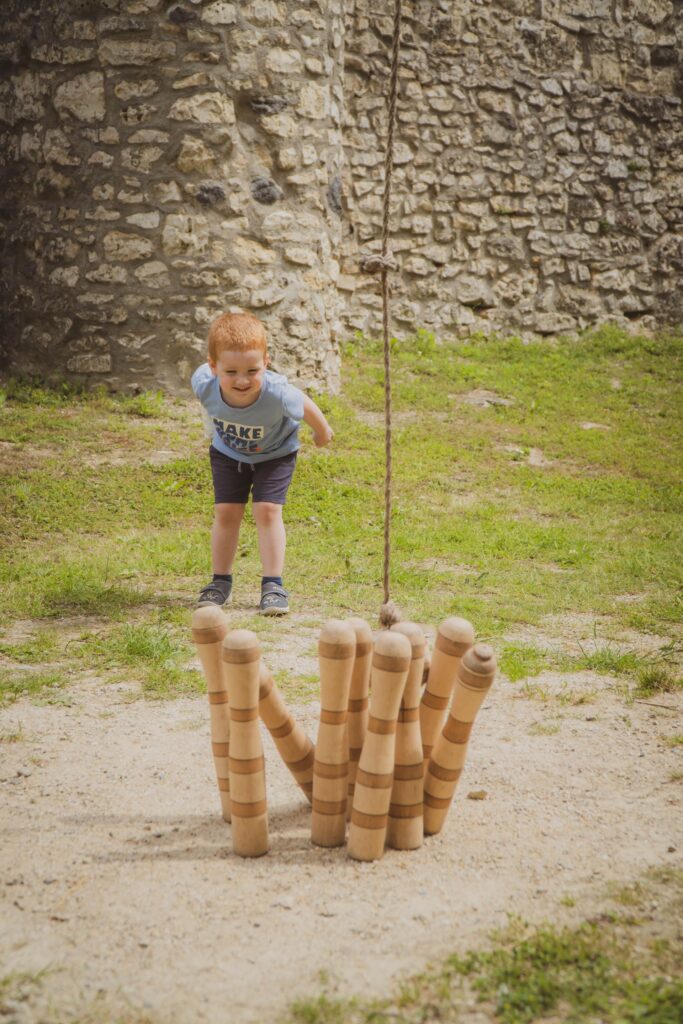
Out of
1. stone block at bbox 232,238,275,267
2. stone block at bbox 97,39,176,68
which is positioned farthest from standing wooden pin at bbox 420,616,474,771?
stone block at bbox 97,39,176,68

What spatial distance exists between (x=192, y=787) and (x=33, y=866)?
22.0 inches

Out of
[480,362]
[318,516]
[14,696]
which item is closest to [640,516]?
[318,516]

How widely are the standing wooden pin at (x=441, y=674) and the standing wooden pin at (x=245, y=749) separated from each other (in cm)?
45

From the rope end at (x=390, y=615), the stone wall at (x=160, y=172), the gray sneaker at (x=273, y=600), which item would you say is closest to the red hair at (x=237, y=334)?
the gray sneaker at (x=273, y=600)

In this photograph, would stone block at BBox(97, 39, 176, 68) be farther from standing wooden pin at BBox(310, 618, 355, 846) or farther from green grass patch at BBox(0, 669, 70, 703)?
standing wooden pin at BBox(310, 618, 355, 846)

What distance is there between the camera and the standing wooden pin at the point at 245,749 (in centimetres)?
220

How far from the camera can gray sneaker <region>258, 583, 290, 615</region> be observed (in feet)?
14.3

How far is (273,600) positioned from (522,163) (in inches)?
283

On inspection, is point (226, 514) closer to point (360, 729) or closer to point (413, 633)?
point (360, 729)

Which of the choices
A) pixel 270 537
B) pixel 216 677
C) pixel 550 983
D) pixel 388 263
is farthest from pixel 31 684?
pixel 550 983

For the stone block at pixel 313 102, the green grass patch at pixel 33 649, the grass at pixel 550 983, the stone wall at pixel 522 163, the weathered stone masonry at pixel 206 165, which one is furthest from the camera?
the stone wall at pixel 522 163

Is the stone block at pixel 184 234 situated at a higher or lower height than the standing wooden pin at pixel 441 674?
higher

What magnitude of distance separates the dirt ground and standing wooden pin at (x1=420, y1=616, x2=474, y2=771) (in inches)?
10.7

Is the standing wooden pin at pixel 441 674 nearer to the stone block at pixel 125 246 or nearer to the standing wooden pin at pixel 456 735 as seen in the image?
the standing wooden pin at pixel 456 735
